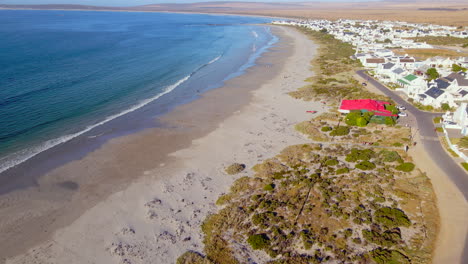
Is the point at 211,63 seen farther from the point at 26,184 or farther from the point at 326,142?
the point at 26,184

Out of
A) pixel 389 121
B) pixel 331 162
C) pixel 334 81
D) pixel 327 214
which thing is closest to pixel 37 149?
pixel 327 214

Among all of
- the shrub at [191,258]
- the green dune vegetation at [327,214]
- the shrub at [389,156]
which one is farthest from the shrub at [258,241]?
the shrub at [389,156]

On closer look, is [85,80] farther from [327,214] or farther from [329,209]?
[327,214]

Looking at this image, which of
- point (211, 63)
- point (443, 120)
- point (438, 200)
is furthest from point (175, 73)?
point (438, 200)

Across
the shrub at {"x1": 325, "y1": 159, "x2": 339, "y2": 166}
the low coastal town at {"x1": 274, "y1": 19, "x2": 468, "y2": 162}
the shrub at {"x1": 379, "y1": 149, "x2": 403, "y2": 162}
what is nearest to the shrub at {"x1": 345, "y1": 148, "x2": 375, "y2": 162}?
the shrub at {"x1": 379, "y1": 149, "x2": 403, "y2": 162}

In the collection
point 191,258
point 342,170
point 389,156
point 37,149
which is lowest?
point 37,149
